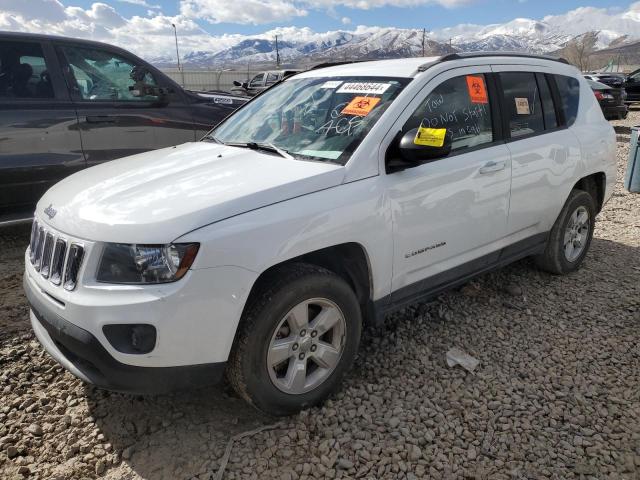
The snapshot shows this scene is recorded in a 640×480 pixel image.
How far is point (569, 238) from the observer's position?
14.3ft

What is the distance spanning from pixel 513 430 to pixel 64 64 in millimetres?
4918

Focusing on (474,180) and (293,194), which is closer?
(293,194)

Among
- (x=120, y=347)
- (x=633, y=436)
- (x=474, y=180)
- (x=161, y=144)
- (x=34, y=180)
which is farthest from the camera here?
(x=161, y=144)

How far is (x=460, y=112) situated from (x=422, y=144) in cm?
78

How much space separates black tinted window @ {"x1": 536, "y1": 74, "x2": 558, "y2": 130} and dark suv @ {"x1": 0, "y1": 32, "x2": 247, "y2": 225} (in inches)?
145

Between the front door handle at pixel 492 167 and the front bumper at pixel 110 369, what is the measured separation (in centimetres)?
205

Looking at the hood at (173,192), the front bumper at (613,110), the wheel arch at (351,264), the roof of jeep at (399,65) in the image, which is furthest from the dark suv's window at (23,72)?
the front bumper at (613,110)

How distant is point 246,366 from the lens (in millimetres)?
2311

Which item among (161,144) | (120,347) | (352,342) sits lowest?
(352,342)

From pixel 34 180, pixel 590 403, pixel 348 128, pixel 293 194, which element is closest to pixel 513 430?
pixel 590 403

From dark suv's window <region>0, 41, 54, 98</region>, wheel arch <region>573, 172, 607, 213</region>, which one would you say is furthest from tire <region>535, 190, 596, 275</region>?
dark suv's window <region>0, 41, 54, 98</region>

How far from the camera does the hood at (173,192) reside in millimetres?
2148

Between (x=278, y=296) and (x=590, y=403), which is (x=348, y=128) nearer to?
(x=278, y=296)

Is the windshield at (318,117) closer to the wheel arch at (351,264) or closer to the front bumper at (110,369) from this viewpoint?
the wheel arch at (351,264)
